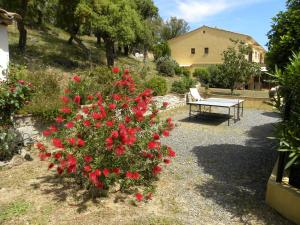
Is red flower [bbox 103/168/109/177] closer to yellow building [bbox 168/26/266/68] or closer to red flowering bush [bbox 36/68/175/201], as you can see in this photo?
red flowering bush [bbox 36/68/175/201]

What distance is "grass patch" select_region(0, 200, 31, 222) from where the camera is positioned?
348 centimetres

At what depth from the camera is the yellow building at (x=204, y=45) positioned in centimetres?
3206

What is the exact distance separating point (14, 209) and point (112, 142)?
1638mm

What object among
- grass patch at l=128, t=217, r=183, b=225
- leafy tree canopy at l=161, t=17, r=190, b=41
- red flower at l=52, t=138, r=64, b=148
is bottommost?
grass patch at l=128, t=217, r=183, b=225

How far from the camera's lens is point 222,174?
518 cm

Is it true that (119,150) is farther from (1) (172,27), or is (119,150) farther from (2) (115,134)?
(1) (172,27)

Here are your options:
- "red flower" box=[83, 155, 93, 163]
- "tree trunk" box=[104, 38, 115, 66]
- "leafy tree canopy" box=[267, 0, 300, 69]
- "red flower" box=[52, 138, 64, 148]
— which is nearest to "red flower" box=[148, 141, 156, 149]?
"red flower" box=[83, 155, 93, 163]

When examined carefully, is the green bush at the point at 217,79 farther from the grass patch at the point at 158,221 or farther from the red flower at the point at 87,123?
the grass patch at the point at 158,221

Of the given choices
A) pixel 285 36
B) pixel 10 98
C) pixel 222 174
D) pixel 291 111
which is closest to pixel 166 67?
pixel 10 98

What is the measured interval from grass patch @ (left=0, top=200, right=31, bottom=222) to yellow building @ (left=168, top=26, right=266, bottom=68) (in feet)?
102

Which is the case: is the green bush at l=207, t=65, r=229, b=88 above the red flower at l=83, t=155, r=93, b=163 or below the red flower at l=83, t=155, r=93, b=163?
above

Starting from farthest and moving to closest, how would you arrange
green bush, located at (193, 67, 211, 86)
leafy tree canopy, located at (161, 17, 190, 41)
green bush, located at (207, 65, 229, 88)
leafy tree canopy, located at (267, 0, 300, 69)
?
leafy tree canopy, located at (161, 17, 190, 41) < green bush, located at (193, 67, 211, 86) < green bush, located at (207, 65, 229, 88) < leafy tree canopy, located at (267, 0, 300, 69)

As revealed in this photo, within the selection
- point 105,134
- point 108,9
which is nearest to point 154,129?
point 105,134

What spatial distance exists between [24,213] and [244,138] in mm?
6391
